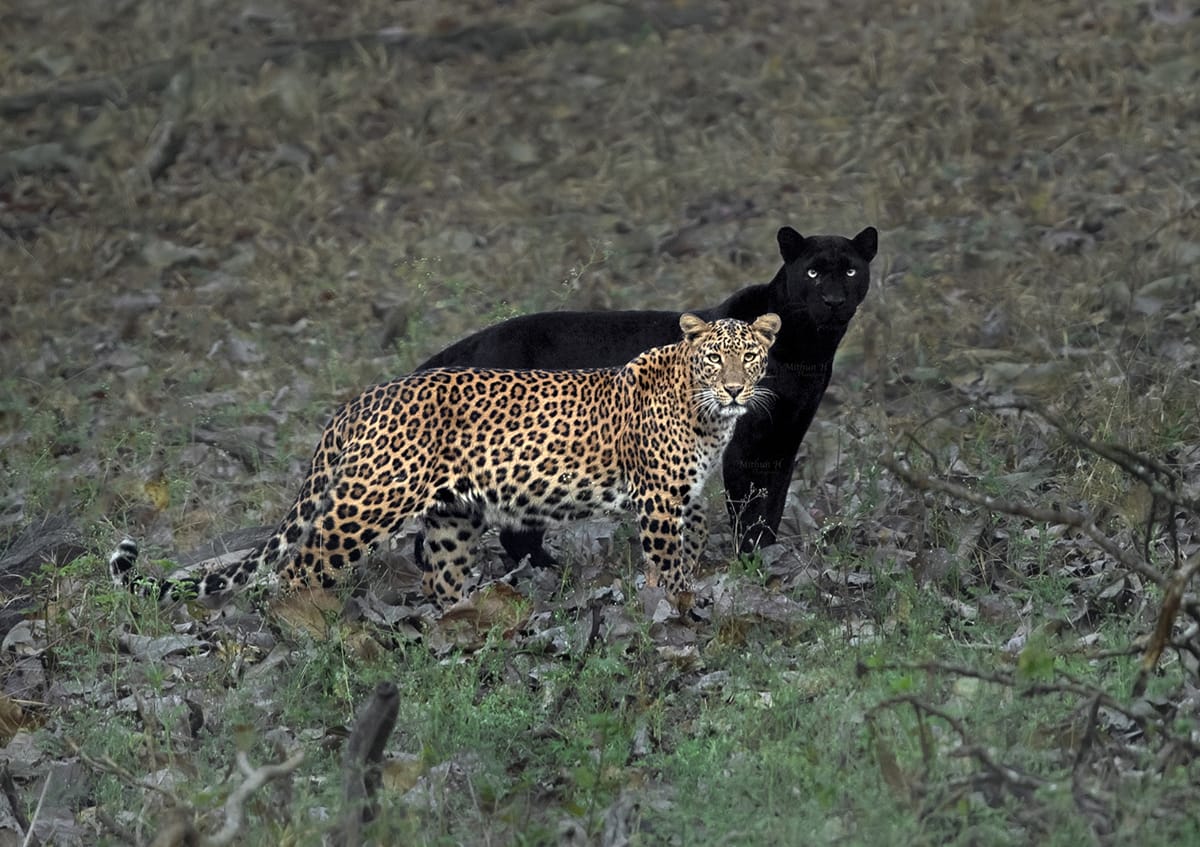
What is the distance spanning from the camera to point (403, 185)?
1739cm

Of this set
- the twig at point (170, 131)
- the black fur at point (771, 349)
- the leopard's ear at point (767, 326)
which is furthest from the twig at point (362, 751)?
the twig at point (170, 131)

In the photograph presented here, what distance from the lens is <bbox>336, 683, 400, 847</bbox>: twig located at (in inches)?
215

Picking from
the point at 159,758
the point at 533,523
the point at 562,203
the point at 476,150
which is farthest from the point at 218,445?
the point at 476,150

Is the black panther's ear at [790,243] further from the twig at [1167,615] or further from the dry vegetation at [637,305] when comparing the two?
the twig at [1167,615]

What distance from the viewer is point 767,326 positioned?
28.6 ft

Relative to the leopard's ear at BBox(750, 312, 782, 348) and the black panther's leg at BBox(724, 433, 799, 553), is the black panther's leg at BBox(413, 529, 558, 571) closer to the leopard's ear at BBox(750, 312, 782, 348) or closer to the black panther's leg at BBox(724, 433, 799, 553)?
the black panther's leg at BBox(724, 433, 799, 553)

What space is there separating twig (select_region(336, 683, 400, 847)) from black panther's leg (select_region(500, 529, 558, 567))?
396cm

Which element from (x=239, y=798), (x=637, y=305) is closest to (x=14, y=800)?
(x=239, y=798)

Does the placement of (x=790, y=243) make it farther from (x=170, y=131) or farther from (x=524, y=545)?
(x=170, y=131)

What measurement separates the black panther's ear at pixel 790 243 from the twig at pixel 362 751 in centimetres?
459

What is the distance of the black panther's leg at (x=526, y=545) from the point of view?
9586 mm

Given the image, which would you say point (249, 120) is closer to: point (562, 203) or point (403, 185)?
point (403, 185)

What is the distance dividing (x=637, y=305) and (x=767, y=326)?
554 cm

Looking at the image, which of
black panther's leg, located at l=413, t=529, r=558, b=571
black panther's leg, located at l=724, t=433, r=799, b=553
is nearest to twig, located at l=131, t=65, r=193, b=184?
black panther's leg, located at l=413, t=529, r=558, b=571
